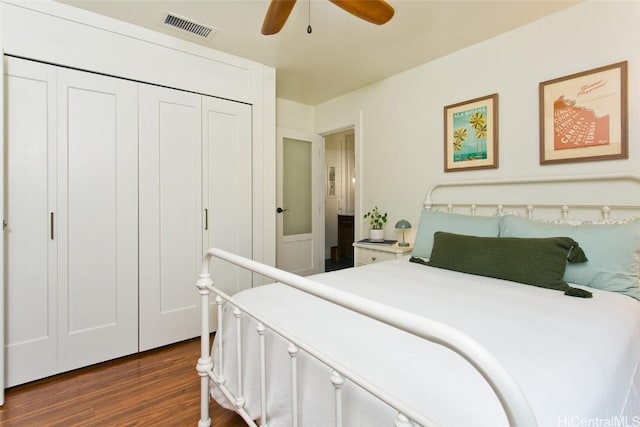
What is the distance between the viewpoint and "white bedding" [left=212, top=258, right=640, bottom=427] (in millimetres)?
741

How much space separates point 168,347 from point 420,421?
242 centimetres

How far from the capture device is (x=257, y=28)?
232cm

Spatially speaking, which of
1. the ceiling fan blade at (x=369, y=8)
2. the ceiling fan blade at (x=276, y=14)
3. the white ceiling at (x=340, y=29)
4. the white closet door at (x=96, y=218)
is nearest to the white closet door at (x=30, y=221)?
the white closet door at (x=96, y=218)

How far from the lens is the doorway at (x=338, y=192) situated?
18.2 ft

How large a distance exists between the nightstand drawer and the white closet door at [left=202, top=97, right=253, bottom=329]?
103cm

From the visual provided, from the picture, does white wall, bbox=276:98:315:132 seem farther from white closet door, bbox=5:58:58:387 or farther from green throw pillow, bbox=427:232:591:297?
green throw pillow, bbox=427:232:591:297

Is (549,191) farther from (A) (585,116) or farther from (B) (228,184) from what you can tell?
(B) (228,184)

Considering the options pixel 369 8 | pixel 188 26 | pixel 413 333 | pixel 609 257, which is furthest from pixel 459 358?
pixel 188 26

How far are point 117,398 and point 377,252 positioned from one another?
6.91ft

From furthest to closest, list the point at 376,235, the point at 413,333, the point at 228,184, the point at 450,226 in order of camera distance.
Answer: the point at 376,235, the point at 228,184, the point at 450,226, the point at 413,333

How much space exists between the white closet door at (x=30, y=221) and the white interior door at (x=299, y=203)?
2.13 m

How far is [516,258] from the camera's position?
5.61 ft

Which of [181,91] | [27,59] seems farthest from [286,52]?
[27,59]
